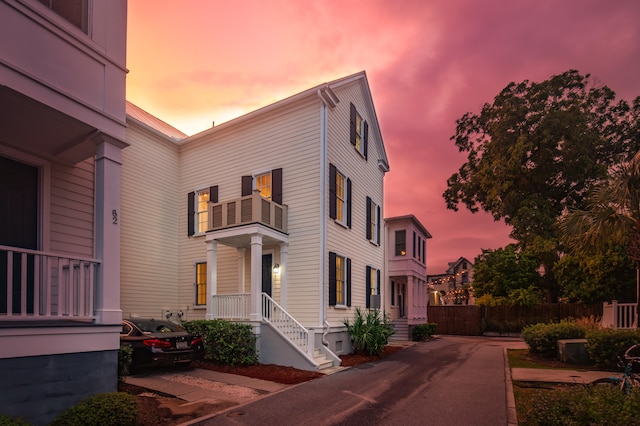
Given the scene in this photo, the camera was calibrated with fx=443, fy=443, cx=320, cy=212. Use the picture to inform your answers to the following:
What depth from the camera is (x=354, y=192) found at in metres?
18.6

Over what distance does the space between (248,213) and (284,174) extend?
2384 mm

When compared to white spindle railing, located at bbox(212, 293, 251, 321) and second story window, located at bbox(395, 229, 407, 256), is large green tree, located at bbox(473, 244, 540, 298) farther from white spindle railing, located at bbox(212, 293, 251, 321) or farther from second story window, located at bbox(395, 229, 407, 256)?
white spindle railing, located at bbox(212, 293, 251, 321)

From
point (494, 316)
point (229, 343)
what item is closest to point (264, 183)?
point (229, 343)

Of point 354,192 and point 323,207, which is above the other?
point 354,192

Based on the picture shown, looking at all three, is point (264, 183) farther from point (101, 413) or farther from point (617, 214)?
point (101, 413)

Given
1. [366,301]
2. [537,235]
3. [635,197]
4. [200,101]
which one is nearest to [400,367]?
[366,301]

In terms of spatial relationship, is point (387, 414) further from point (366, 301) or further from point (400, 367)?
point (366, 301)

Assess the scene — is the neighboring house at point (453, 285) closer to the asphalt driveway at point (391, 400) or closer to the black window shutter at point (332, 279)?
the black window shutter at point (332, 279)

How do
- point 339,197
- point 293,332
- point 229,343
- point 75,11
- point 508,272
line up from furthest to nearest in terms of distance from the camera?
point 508,272 → point 339,197 → point 293,332 → point 229,343 → point 75,11

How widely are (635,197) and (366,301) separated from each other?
10.9m

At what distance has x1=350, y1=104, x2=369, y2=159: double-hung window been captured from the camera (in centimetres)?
1862

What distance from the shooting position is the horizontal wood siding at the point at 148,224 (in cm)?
1631

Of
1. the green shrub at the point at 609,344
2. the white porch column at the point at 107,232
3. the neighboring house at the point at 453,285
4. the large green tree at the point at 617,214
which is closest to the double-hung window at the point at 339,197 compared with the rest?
the large green tree at the point at 617,214

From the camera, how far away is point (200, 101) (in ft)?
69.3
